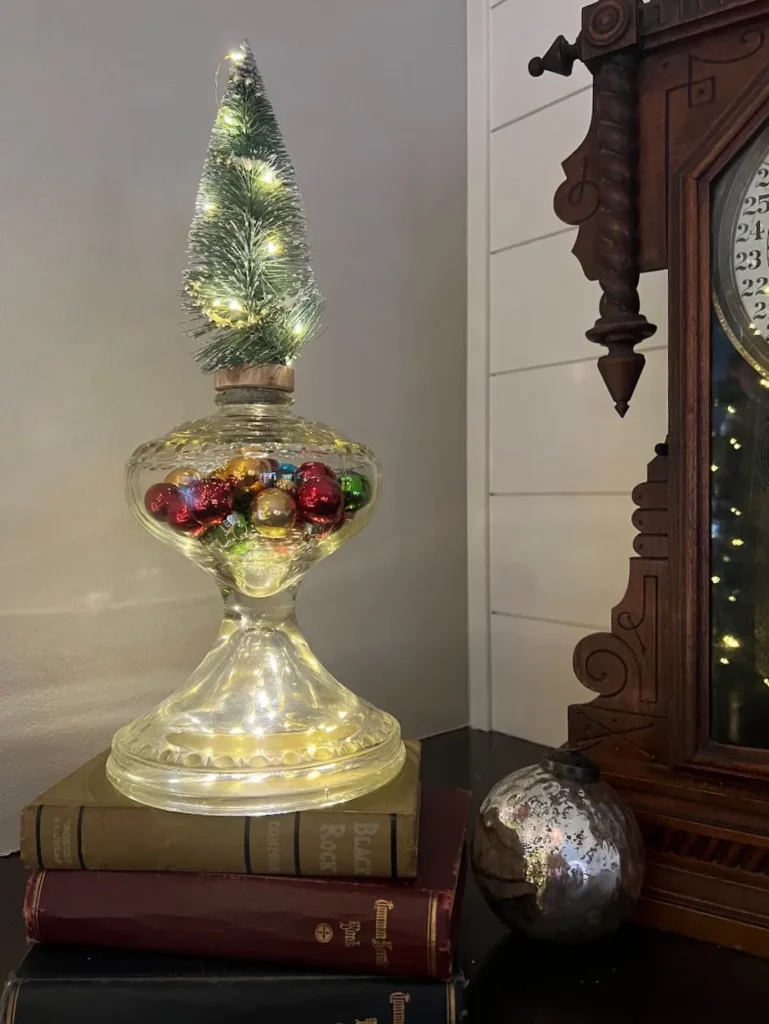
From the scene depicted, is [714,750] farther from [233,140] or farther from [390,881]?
[233,140]

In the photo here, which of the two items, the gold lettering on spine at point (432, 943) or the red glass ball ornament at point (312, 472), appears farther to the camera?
the red glass ball ornament at point (312, 472)

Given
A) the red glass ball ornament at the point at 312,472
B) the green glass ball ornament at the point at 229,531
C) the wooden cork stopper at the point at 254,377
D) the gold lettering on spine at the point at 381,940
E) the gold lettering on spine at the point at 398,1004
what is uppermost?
the wooden cork stopper at the point at 254,377

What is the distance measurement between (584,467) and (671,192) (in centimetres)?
41

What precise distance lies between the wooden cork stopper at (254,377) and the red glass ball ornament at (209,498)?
85 millimetres

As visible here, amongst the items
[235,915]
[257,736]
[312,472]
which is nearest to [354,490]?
[312,472]

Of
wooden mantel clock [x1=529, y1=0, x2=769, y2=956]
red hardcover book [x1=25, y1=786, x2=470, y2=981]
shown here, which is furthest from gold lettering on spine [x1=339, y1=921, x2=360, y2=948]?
wooden mantel clock [x1=529, y1=0, x2=769, y2=956]

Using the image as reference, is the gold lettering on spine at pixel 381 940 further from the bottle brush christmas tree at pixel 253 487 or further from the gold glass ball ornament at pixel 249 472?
the gold glass ball ornament at pixel 249 472

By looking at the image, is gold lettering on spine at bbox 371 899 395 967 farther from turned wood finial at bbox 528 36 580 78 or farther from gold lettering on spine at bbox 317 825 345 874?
turned wood finial at bbox 528 36 580 78

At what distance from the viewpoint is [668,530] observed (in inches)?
22.7

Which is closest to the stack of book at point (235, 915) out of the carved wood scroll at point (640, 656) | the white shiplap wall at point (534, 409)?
the carved wood scroll at point (640, 656)

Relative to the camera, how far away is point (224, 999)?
0.45m

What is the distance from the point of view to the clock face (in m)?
0.55

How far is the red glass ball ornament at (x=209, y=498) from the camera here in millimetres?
561

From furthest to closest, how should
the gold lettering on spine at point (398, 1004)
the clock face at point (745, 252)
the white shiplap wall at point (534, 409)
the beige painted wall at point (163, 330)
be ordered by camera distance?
the white shiplap wall at point (534, 409), the beige painted wall at point (163, 330), the clock face at point (745, 252), the gold lettering on spine at point (398, 1004)
